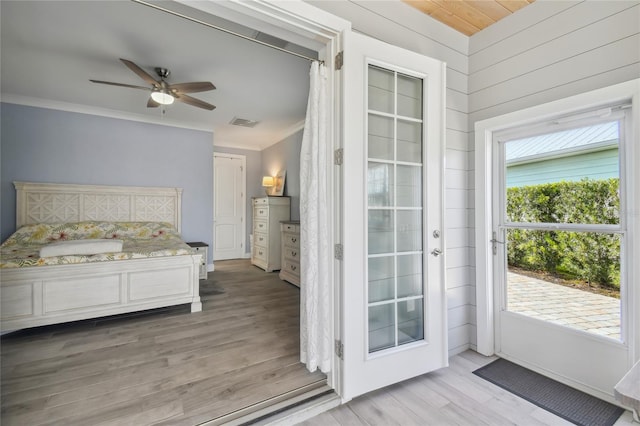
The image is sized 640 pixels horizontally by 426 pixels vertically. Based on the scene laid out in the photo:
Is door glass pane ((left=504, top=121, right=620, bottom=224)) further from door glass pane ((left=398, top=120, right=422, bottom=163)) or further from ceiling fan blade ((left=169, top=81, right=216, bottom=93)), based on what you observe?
ceiling fan blade ((left=169, top=81, right=216, bottom=93))

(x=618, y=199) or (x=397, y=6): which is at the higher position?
(x=397, y=6)

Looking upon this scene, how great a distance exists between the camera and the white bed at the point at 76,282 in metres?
2.58

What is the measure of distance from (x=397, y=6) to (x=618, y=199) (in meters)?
1.98

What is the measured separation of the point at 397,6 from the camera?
2.09 metres

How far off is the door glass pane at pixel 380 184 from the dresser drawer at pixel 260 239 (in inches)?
145

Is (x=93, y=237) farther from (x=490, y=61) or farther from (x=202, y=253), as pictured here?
(x=490, y=61)

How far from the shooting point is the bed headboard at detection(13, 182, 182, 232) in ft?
13.3

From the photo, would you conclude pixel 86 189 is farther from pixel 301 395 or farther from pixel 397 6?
pixel 397 6

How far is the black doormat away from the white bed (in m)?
3.00

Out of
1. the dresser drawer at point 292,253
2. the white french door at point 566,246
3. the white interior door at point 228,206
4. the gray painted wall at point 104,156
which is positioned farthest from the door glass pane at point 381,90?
the white interior door at point 228,206

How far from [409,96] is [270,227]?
147 inches

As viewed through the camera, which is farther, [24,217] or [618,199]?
[24,217]

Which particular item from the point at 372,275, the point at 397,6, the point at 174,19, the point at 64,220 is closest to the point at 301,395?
the point at 372,275

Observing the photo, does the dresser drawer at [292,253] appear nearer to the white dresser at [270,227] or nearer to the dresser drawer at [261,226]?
the white dresser at [270,227]
